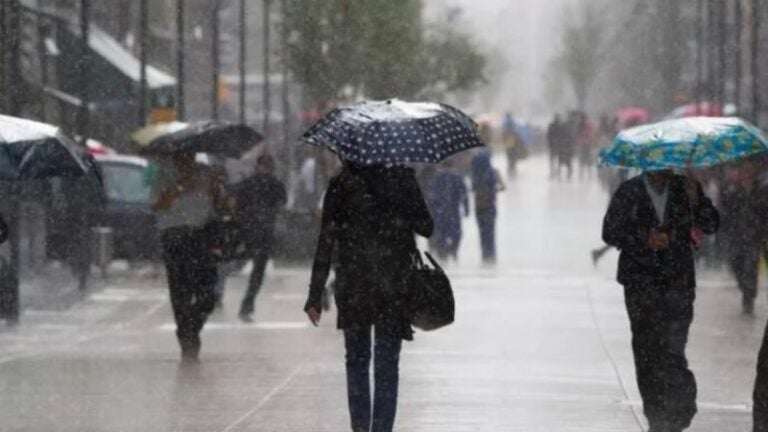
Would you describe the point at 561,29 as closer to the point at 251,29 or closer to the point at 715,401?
the point at 251,29

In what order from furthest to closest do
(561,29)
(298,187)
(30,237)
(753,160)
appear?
(561,29), (298,187), (30,237), (753,160)

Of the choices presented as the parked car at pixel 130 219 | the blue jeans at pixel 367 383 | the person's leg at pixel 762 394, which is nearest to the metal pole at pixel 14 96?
the parked car at pixel 130 219

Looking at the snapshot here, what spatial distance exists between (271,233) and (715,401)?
1043cm

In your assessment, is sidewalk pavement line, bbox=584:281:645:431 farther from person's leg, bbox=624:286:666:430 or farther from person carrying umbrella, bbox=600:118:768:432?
person carrying umbrella, bbox=600:118:768:432

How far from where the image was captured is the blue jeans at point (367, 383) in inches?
523

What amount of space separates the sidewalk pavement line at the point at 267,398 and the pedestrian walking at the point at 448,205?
17844 millimetres

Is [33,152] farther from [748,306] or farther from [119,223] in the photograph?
[119,223]

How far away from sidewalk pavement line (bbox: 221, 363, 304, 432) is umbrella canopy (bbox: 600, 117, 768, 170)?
2.74m

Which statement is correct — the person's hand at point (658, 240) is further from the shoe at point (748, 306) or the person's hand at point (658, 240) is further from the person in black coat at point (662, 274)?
the shoe at point (748, 306)

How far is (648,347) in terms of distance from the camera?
14.9 metres

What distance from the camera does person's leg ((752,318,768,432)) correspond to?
13406mm

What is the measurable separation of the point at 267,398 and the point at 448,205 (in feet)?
69.2

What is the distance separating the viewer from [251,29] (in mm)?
106750

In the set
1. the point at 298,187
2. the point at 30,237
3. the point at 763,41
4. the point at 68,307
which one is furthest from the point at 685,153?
the point at 763,41
